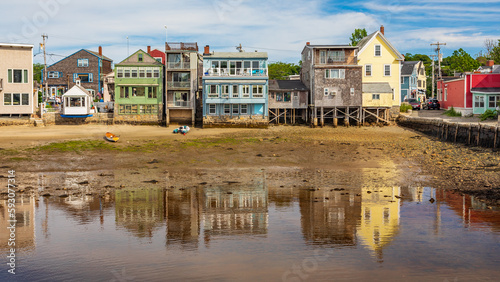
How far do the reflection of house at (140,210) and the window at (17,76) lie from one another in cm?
4163

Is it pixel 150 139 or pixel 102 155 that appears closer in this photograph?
pixel 102 155

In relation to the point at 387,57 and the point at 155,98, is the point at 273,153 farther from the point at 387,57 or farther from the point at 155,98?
the point at 387,57

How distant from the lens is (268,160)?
35.1 meters

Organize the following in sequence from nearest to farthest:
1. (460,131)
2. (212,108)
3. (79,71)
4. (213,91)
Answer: (460,131)
(213,91)
(212,108)
(79,71)

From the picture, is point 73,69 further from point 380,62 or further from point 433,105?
point 433,105

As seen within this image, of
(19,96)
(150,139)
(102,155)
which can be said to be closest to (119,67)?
(19,96)

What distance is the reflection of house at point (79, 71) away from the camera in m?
81.2

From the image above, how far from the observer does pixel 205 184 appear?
→ 2662 cm

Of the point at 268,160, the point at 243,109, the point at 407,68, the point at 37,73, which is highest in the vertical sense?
the point at 37,73

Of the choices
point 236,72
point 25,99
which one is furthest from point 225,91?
point 25,99

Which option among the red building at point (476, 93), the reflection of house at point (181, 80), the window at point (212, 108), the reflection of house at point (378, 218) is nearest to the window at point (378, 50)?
the red building at point (476, 93)

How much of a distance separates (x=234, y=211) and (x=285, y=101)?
4332 cm

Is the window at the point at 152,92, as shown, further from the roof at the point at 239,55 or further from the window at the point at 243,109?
the window at the point at 243,109

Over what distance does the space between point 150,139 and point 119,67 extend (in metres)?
20.4
